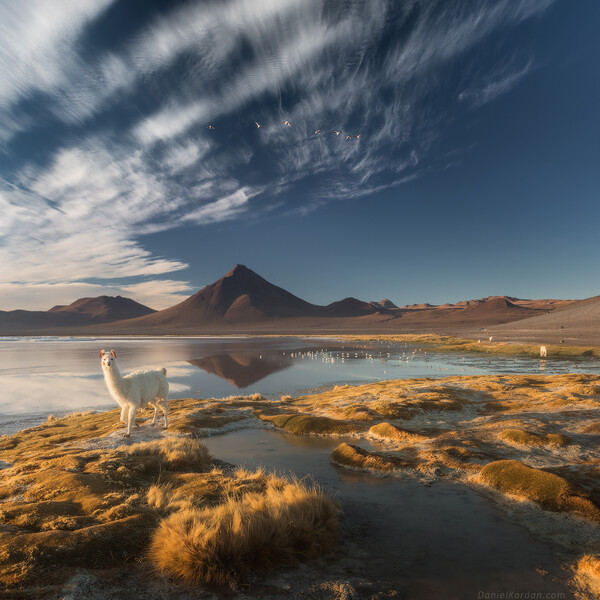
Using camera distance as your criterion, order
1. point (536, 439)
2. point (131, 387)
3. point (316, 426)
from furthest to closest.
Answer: point (316, 426), point (131, 387), point (536, 439)

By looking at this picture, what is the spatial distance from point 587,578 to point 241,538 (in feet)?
16.0

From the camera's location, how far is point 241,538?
5.44 m

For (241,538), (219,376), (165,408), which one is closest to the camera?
(241,538)

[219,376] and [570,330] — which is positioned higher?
[570,330]

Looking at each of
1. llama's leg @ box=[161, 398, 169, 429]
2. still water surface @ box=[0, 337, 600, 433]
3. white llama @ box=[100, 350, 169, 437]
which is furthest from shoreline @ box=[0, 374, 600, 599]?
still water surface @ box=[0, 337, 600, 433]

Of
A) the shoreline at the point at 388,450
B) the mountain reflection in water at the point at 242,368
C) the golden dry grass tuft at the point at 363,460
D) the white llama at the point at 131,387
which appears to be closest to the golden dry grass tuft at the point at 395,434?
the shoreline at the point at 388,450

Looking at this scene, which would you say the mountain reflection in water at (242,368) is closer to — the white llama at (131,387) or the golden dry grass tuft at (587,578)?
the white llama at (131,387)

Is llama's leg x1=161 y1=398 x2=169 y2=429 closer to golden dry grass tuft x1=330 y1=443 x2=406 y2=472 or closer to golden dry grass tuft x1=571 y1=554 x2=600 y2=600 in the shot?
golden dry grass tuft x1=330 y1=443 x2=406 y2=472

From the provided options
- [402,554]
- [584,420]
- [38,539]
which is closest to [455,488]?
[402,554]

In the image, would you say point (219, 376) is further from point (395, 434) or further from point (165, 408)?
point (395, 434)

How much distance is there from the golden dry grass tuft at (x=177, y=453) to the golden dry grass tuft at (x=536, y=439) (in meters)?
9.61

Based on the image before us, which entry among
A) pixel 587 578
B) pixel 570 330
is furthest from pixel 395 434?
pixel 570 330

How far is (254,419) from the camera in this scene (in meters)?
17.2

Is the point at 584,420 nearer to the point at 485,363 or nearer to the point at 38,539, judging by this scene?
the point at 38,539
